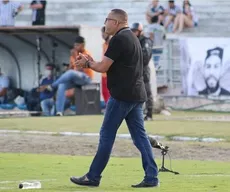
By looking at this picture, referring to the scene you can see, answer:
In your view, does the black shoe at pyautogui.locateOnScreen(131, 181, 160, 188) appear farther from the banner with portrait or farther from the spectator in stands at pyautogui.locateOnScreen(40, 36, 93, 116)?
the banner with portrait

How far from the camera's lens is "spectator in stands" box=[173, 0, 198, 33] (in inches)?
1207

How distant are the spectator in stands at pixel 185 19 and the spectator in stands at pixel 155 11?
0.54 meters

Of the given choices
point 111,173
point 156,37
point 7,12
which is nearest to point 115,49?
point 111,173

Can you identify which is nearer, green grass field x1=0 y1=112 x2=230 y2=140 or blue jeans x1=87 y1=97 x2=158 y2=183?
blue jeans x1=87 y1=97 x2=158 y2=183

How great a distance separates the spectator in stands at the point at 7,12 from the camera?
28.7 m

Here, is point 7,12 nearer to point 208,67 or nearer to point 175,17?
point 175,17

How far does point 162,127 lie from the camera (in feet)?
62.4

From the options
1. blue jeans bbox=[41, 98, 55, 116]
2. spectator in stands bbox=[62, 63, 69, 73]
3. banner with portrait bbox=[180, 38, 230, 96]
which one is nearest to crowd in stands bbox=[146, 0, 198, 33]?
banner with portrait bbox=[180, 38, 230, 96]

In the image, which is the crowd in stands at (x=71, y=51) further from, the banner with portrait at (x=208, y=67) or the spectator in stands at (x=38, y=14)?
the banner with portrait at (x=208, y=67)

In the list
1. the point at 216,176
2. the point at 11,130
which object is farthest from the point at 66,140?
the point at 216,176

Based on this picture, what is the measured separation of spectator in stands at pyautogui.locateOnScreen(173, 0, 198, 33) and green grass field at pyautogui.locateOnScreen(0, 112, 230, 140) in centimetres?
957

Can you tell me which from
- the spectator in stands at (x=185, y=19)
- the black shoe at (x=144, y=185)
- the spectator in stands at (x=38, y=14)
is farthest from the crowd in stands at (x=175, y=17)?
the black shoe at (x=144, y=185)

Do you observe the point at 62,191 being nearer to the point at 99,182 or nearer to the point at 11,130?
the point at 99,182

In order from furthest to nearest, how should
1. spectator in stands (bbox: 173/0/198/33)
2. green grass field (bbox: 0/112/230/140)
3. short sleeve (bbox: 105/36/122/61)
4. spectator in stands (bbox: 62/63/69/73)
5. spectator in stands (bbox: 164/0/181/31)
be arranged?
spectator in stands (bbox: 164/0/181/31)
spectator in stands (bbox: 173/0/198/33)
spectator in stands (bbox: 62/63/69/73)
green grass field (bbox: 0/112/230/140)
short sleeve (bbox: 105/36/122/61)
